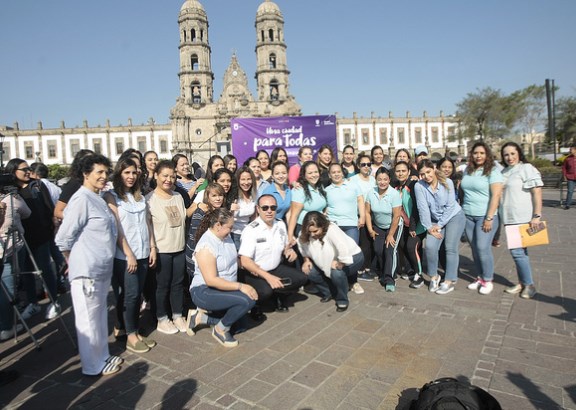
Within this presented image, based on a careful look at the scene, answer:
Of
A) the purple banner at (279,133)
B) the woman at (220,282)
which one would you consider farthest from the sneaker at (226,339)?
the purple banner at (279,133)

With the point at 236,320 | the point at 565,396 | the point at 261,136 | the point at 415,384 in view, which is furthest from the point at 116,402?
the point at 261,136

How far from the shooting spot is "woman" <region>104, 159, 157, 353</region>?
11.9 ft

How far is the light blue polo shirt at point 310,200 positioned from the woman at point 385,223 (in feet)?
2.50

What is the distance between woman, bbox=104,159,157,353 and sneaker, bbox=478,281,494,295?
12.9 feet

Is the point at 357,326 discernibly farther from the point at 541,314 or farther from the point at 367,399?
the point at 541,314

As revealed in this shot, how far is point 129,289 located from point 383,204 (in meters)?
3.38

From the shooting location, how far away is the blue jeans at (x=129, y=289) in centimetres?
369

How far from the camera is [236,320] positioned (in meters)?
3.80

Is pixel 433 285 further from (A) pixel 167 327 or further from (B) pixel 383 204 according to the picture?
(A) pixel 167 327

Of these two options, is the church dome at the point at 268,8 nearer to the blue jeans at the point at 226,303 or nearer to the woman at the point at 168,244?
the woman at the point at 168,244

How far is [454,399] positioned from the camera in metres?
2.21

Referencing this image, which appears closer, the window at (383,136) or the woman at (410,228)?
the woman at (410,228)

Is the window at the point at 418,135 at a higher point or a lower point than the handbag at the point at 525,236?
higher

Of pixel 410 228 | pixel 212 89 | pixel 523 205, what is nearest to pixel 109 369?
pixel 410 228
